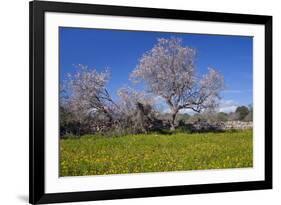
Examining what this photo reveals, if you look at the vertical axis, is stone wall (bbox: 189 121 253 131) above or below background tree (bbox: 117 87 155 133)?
below

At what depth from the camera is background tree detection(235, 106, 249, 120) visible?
3.04m

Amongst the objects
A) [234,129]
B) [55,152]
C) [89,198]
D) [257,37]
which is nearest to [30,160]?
[55,152]

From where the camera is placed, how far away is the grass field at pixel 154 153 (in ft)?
8.98

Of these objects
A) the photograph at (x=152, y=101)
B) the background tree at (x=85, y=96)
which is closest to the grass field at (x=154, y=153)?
the photograph at (x=152, y=101)

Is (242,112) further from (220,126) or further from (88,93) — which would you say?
(88,93)

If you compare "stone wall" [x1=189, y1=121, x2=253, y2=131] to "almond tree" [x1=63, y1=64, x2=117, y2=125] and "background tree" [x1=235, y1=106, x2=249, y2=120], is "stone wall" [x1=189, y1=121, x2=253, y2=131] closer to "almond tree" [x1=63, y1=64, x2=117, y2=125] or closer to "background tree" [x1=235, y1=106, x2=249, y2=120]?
"background tree" [x1=235, y1=106, x2=249, y2=120]

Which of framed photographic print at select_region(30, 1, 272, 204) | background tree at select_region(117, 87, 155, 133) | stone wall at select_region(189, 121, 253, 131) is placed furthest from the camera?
stone wall at select_region(189, 121, 253, 131)

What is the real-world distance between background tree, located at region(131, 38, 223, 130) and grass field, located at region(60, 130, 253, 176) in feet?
0.45

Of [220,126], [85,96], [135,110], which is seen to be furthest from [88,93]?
[220,126]

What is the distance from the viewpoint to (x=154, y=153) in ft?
9.41

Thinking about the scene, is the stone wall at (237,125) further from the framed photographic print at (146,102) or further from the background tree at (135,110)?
the background tree at (135,110)

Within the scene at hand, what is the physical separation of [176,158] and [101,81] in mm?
582

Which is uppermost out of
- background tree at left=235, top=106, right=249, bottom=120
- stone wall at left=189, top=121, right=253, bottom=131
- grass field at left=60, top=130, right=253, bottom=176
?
background tree at left=235, top=106, right=249, bottom=120

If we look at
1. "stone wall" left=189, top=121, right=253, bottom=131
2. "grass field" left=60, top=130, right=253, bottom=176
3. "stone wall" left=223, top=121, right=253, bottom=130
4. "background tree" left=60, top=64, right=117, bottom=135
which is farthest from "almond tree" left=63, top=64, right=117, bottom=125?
"stone wall" left=223, top=121, right=253, bottom=130
